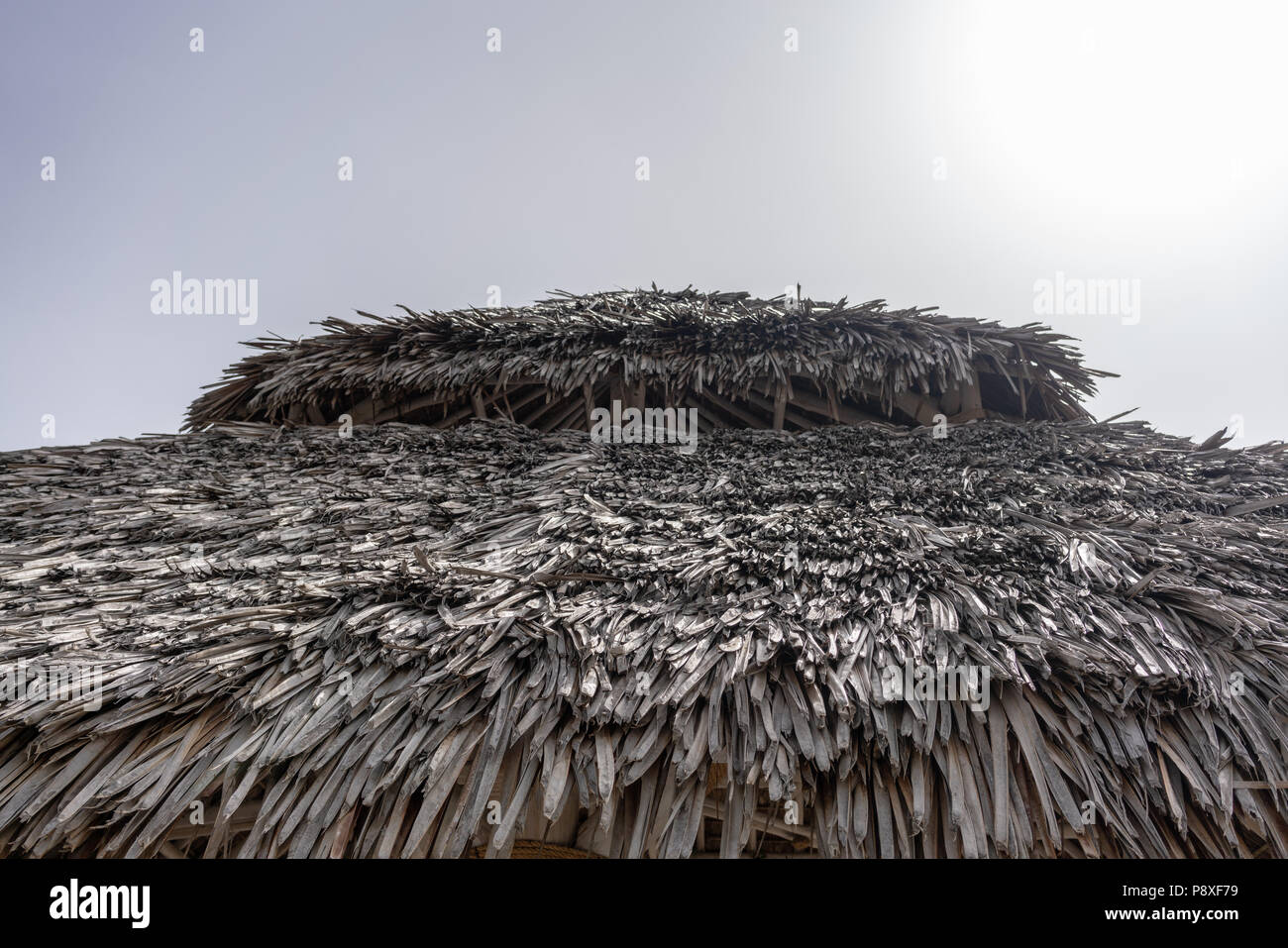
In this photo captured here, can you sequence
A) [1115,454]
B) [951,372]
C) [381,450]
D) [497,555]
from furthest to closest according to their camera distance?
[951,372] < [381,450] < [1115,454] < [497,555]

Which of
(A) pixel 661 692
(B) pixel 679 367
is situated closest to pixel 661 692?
(A) pixel 661 692

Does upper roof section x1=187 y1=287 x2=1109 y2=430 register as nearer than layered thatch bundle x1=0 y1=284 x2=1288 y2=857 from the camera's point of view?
No

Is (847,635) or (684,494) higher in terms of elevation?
(684,494)

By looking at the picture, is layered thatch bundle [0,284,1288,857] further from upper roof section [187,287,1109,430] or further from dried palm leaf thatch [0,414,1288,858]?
upper roof section [187,287,1109,430]

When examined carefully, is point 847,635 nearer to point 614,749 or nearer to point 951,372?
point 614,749

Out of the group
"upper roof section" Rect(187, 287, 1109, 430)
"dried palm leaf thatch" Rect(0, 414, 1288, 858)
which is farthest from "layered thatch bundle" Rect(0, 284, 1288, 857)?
"upper roof section" Rect(187, 287, 1109, 430)

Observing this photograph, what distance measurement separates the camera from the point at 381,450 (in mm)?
3514

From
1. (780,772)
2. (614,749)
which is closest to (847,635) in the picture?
(780,772)

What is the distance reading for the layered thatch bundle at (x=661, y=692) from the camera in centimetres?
164

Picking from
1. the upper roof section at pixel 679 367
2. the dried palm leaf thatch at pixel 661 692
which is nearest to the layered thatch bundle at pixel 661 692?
the dried palm leaf thatch at pixel 661 692

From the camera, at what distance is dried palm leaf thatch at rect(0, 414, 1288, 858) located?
5.37 feet

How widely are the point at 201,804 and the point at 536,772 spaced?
829 millimetres

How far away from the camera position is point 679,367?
3.88 meters

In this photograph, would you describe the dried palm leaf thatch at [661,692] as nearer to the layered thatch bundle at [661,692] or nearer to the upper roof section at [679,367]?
the layered thatch bundle at [661,692]
